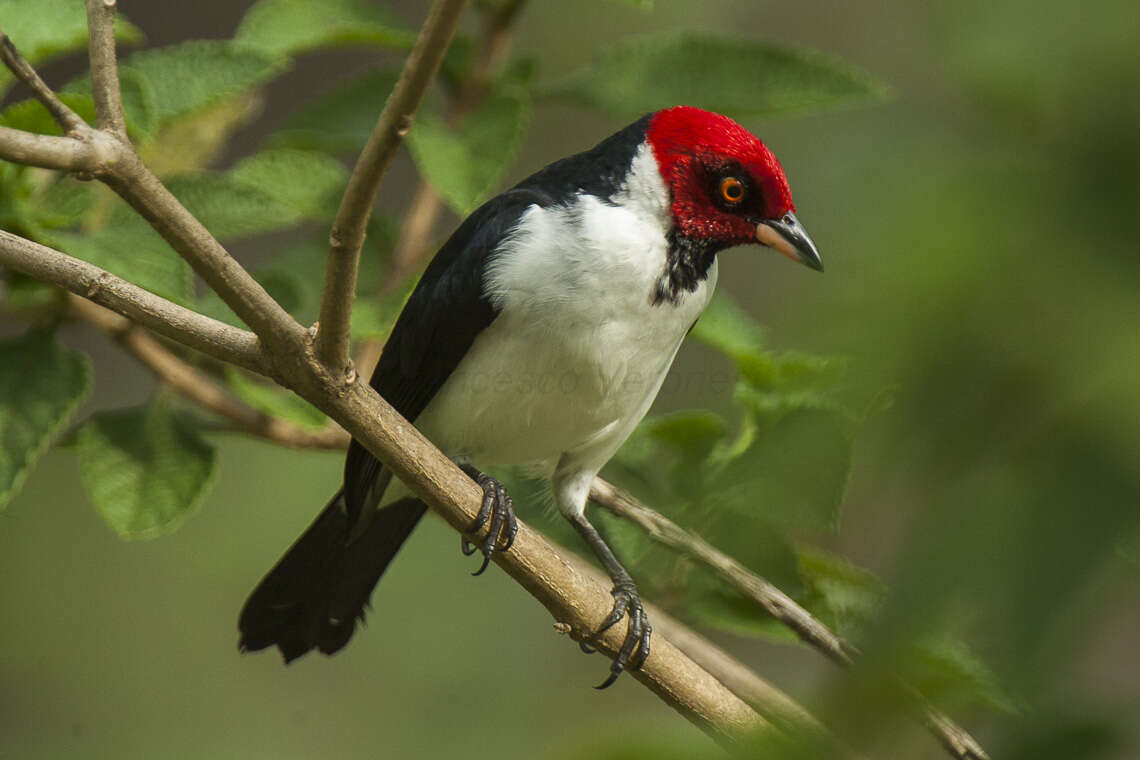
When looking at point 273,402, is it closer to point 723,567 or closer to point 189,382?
point 189,382

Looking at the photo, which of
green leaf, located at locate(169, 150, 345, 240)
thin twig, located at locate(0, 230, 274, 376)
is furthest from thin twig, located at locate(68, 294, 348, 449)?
thin twig, located at locate(0, 230, 274, 376)

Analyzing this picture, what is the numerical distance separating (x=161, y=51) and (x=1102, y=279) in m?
2.41

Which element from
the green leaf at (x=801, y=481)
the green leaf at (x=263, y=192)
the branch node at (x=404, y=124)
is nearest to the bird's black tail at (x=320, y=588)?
the green leaf at (x=263, y=192)

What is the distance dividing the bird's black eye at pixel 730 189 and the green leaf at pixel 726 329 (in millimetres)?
256

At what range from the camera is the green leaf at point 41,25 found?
220 cm

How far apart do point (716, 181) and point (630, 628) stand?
0.93m

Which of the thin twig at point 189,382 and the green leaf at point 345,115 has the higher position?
the green leaf at point 345,115

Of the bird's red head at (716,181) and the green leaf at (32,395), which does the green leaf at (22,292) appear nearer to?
the green leaf at (32,395)

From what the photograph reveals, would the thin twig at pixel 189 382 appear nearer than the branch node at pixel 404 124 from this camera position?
No

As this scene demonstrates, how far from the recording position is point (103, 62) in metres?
1.46

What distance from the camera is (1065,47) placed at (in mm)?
397

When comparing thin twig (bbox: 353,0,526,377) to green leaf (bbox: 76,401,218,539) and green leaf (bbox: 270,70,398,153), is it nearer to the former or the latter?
green leaf (bbox: 270,70,398,153)

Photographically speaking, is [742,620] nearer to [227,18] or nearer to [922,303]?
[922,303]

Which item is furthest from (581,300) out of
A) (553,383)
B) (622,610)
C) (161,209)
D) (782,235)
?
(161,209)
